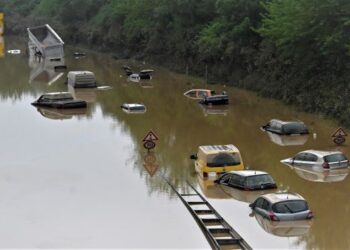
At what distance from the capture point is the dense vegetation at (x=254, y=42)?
49.4 metres

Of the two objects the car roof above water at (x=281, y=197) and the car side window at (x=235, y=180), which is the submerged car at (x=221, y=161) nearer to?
the car side window at (x=235, y=180)

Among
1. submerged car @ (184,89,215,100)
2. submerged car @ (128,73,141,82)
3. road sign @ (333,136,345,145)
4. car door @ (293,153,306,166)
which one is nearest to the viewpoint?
car door @ (293,153,306,166)

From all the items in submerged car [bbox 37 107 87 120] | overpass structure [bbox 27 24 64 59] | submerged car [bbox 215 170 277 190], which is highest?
submerged car [bbox 215 170 277 190]

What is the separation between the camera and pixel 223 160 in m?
32.4

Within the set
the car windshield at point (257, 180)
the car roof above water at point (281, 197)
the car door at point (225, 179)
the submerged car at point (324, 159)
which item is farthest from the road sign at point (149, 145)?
the car roof above water at point (281, 197)

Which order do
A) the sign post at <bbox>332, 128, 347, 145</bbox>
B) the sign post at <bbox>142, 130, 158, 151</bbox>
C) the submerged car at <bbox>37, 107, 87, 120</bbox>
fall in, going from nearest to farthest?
the sign post at <bbox>142, 130, 158, 151</bbox> < the sign post at <bbox>332, 128, 347, 145</bbox> < the submerged car at <bbox>37, 107, 87, 120</bbox>

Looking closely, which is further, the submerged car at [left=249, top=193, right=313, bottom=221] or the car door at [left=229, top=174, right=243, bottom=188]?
the car door at [left=229, top=174, right=243, bottom=188]

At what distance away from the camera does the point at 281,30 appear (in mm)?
54781

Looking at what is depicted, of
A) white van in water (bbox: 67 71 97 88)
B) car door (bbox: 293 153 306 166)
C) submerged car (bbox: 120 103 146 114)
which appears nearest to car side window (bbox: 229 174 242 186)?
car door (bbox: 293 153 306 166)

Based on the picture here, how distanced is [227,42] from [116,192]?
40.7 metres

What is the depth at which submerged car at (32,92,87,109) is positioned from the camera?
5628cm

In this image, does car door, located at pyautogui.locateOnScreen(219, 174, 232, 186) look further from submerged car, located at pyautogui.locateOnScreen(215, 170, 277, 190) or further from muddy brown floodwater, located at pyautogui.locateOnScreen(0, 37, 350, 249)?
muddy brown floodwater, located at pyautogui.locateOnScreen(0, 37, 350, 249)

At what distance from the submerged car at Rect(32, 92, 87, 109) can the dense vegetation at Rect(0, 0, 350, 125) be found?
1713cm

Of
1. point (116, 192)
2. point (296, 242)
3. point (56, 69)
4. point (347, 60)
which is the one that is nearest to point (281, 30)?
point (347, 60)
